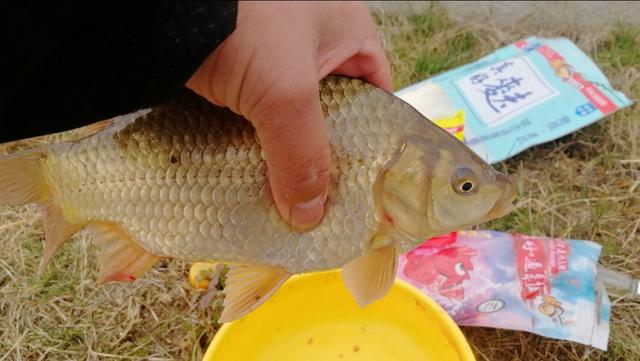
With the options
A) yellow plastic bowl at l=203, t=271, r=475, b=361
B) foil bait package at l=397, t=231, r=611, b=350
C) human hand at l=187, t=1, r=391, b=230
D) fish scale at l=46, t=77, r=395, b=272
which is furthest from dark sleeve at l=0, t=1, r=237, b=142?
foil bait package at l=397, t=231, r=611, b=350

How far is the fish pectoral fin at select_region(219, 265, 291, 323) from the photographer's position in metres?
1.00

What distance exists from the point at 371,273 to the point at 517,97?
112 cm

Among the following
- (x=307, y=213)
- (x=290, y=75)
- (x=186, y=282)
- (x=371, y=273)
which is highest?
(x=290, y=75)

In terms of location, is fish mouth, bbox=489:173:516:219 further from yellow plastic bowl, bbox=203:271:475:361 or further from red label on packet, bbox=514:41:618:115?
red label on packet, bbox=514:41:618:115

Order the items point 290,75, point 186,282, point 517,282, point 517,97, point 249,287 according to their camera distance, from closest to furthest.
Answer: point 290,75
point 249,287
point 517,282
point 186,282
point 517,97

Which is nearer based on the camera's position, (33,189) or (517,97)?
(33,189)

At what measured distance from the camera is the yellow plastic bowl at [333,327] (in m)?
1.40

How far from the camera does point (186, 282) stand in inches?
62.8

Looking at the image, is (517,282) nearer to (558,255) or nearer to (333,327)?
(558,255)

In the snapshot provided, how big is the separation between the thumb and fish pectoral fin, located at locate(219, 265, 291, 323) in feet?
0.33

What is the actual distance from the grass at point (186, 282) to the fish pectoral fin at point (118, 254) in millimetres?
458

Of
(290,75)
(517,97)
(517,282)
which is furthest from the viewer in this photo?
(517,97)

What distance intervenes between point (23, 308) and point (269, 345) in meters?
0.53

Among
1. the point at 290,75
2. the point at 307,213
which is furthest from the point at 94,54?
the point at 307,213
